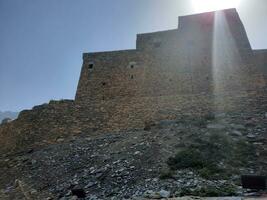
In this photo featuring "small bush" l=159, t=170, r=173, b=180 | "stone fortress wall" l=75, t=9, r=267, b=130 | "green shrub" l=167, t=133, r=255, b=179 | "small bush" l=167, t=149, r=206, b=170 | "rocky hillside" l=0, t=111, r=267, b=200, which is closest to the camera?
"rocky hillside" l=0, t=111, r=267, b=200

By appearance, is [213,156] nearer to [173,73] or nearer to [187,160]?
[187,160]

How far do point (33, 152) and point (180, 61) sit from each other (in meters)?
10.3

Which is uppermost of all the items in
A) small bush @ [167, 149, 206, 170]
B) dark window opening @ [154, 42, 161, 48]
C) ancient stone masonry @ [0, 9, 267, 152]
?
dark window opening @ [154, 42, 161, 48]

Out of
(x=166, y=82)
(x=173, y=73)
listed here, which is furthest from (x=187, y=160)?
(x=173, y=73)

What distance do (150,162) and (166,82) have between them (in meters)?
8.94

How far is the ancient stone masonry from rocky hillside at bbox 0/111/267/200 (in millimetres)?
1320

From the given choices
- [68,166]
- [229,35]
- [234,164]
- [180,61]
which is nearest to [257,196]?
[234,164]

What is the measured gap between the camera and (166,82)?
17.8m

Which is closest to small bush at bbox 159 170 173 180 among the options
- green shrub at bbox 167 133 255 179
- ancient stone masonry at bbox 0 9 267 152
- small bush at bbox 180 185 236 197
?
green shrub at bbox 167 133 255 179

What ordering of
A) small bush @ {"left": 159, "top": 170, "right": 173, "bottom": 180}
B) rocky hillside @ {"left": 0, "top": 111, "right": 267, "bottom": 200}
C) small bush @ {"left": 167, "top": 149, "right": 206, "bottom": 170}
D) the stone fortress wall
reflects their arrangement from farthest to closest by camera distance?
the stone fortress wall
small bush @ {"left": 167, "top": 149, "right": 206, "bottom": 170}
small bush @ {"left": 159, "top": 170, "right": 173, "bottom": 180}
rocky hillside @ {"left": 0, "top": 111, "right": 267, "bottom": 200}

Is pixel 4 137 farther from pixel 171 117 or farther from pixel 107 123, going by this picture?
Answer: pixel 171 117

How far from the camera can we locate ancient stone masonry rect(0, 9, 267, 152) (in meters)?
14.9

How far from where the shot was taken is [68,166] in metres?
11.2

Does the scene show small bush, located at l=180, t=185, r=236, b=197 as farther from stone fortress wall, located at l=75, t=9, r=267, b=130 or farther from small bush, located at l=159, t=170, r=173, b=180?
stone fortress wall, located at l=75, t=9, r=267, b=130
